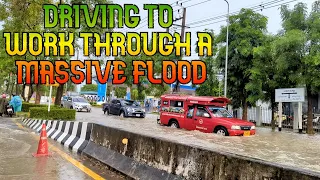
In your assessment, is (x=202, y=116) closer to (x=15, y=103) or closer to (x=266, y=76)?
(x=266, y=76)

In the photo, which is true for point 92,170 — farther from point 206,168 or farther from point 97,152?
point 206,168

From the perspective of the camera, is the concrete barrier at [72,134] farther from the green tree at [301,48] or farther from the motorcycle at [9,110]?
the green tree at [301,48]

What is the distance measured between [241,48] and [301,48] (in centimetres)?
500

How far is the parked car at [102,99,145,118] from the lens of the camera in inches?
1045

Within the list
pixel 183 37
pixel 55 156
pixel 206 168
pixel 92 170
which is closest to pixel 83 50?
pixel 183 37

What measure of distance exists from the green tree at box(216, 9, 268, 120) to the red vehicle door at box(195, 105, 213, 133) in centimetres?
685

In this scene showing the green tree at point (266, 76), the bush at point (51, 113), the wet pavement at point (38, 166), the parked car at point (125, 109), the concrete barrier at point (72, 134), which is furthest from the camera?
the parked car at point (125, 109)

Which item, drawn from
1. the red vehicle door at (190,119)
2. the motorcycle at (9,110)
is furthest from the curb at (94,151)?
the motorcycle at (9,110)

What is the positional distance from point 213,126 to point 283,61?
20.5ft

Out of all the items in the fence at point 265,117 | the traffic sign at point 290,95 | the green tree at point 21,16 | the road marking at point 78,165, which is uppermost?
the green tree at point 21,16

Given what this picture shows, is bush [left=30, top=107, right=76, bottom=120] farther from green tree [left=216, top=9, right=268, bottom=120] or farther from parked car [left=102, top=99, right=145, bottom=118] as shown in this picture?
green tree [left=216, top=9, right=268, bottom=120]

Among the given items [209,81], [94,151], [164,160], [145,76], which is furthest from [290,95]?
[145,76]

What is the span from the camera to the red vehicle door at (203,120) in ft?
46.9

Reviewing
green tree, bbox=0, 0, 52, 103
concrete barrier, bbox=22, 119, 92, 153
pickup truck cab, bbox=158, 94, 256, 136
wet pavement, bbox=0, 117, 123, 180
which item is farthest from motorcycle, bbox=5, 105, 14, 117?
wet pavement, bbox=0, 117, 123, 180
